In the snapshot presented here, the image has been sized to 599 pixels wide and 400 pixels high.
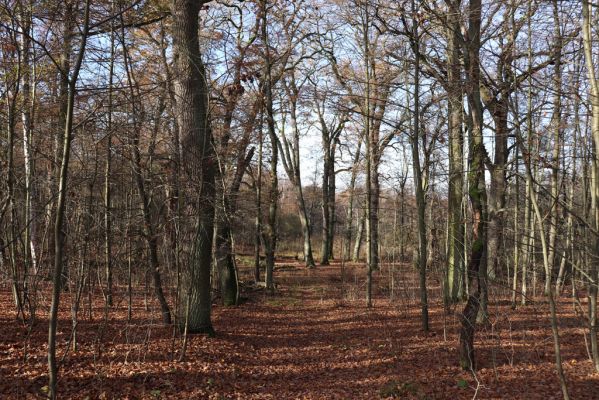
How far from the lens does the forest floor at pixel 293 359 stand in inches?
214

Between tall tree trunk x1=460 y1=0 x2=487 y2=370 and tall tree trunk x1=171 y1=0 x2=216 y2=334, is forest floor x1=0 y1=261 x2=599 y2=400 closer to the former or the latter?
tall tree trunk x1=460 y1=0 x2=487 y2=370

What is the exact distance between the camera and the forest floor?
5.45 metres

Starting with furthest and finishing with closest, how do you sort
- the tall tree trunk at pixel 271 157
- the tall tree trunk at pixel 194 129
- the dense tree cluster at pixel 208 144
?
the tall tree trunk at pixel 271 157, the tall tree trunk at pixel 194 129, the dense tree cluster at pixel 208 144

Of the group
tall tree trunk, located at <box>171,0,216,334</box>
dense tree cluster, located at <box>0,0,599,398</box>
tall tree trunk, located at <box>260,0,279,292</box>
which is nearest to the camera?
dense tree cluster, located at <box>0,0,599,398</box>

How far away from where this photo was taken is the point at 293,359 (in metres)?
7.38

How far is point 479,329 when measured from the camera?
8789 millimetres

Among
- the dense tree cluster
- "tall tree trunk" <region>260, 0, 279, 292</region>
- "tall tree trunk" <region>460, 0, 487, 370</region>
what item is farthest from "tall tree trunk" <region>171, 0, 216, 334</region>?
"tall tree trunk" <region>260, 0, 279, 292</region>

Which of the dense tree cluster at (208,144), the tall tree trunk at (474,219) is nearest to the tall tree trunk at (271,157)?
the dense tree cluster at (208,144)

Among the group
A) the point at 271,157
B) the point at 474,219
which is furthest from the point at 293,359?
the point at 271,157

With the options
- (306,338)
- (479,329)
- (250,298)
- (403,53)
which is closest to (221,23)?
(403,53)

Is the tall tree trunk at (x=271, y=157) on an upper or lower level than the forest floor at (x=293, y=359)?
upper

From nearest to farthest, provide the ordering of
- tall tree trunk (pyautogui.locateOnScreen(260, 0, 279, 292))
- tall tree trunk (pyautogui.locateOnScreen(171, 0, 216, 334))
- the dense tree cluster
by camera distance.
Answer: the dense tree cluster, tall tree trunk (pyautogui.locateOnScreen(171, 0, 216, 334)), tall tree trunk (pyautogui.locateOnScreen(260, 0, 279, 292))

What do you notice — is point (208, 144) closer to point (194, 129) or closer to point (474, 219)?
point (194, 129)

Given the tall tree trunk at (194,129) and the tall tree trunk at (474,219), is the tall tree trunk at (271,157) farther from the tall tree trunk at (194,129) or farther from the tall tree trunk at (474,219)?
the tall tree trunk at (474,219)
